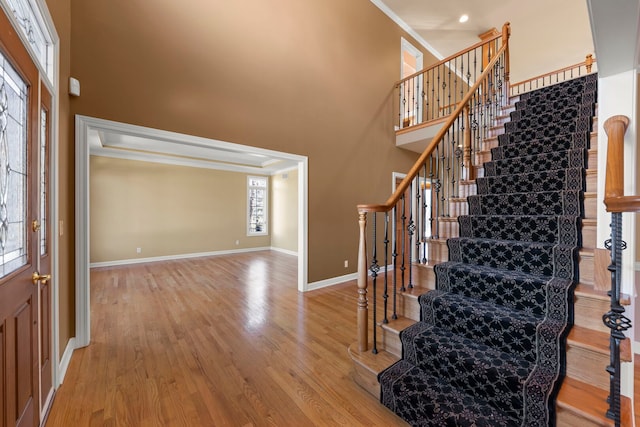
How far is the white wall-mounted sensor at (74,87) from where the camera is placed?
230 centimetres

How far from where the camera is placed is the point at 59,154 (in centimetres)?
200

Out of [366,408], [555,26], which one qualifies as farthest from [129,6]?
[555,26]

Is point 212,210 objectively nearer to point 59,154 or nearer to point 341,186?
point 341,186

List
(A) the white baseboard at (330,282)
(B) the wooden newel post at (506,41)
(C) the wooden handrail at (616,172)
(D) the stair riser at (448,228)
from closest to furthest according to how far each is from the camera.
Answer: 1. (C) the wooden handrail at (616,172)
2. (D) the stair riser at (448,228)
3. (B) the wooden newel post at (506,41)
4. (A) the white baseboard at (330,282)

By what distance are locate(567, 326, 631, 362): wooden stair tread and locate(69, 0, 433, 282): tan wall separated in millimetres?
3150

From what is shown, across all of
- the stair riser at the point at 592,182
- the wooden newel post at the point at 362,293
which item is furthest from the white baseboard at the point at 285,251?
the stair riser at the point at 592,182

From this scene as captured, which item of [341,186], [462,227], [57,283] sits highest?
[341,186]

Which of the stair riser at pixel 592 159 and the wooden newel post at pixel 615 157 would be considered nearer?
the wooden newel post at pixel 615 157

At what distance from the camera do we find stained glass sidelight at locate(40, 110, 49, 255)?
5.50 feet

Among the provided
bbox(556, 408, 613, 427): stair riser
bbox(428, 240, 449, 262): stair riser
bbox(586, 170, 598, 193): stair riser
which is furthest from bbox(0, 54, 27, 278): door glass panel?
bbox(586, 170, 598, 193): stair riser

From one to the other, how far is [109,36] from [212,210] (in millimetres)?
5077

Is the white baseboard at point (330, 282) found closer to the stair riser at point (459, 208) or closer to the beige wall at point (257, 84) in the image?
the beige wall at point (257, 84)

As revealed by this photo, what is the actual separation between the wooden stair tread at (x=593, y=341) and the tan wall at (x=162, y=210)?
286 inches

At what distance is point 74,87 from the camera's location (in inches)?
91.0
